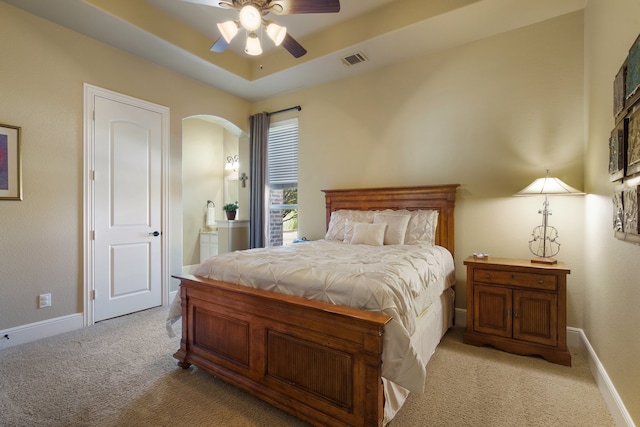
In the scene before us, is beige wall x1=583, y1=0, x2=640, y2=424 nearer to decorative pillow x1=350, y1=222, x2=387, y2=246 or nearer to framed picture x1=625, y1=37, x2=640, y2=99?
framed picture x1=625, y1=37, x2=640, y2=99

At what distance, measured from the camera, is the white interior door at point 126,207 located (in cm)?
323

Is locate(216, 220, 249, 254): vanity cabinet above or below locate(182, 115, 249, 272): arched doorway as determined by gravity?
below

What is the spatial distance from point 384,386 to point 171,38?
3.89 m

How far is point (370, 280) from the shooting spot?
157 centimetres

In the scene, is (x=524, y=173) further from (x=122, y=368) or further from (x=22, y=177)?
(x=22, y=177)

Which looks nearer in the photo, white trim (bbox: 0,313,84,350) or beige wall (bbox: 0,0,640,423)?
beige wall (bbox: 0,0,640,423)

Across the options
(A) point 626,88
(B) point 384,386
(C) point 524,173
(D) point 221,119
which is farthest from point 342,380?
(D) point 221,119

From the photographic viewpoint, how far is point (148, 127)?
3.64 meters

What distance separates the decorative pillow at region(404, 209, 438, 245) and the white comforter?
0.49m

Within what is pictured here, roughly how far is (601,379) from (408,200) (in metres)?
2.12

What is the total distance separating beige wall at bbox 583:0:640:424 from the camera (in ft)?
4.98

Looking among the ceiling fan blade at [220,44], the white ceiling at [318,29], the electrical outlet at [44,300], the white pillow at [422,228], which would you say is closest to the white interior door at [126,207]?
the electrical outlet at [44,300]

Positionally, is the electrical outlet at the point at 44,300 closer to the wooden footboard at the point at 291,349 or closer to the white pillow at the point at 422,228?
the wooden footboard at the point at 291,349

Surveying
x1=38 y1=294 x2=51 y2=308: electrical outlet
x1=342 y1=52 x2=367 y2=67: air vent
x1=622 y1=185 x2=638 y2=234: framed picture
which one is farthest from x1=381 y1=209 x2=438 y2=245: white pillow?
x1=38 y1=294 x2=51 y2=308: electrical outlet
